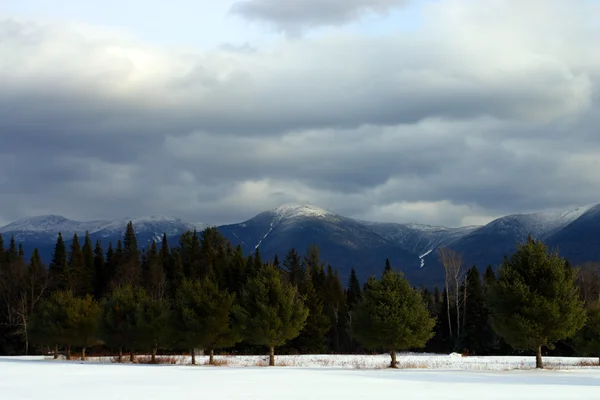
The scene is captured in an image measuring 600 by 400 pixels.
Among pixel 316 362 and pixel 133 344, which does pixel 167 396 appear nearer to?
pixel 316 362

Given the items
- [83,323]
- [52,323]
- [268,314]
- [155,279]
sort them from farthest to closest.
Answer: [155,279]
[83,323]
[52,323]
[268,314]

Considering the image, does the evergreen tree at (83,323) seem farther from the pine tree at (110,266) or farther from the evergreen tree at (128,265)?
the pine tree at (110,266)

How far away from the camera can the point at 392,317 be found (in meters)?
64.6

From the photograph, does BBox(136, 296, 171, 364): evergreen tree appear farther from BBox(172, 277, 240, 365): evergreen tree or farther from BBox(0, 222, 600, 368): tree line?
BBox(172, 277, 240, 365): evergreen tree

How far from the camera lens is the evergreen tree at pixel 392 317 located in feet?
212

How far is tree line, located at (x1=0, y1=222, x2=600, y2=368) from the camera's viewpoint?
60500 mm

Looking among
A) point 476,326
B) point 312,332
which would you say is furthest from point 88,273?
point 476,326

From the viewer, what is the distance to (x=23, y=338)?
116 meters

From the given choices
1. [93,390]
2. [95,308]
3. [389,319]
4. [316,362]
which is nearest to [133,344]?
[95,308]

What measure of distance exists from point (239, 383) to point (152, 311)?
4713cm

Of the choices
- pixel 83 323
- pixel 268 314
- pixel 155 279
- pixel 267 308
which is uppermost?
pixel 155 279

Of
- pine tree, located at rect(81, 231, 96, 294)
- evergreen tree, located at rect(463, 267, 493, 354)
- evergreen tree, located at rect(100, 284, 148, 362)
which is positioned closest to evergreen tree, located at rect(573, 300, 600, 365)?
evergreen tree, located at rect(463, 267, 493, 354)

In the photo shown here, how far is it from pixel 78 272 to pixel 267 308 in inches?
2826

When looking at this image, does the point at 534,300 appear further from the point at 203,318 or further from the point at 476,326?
the point at 476,326
